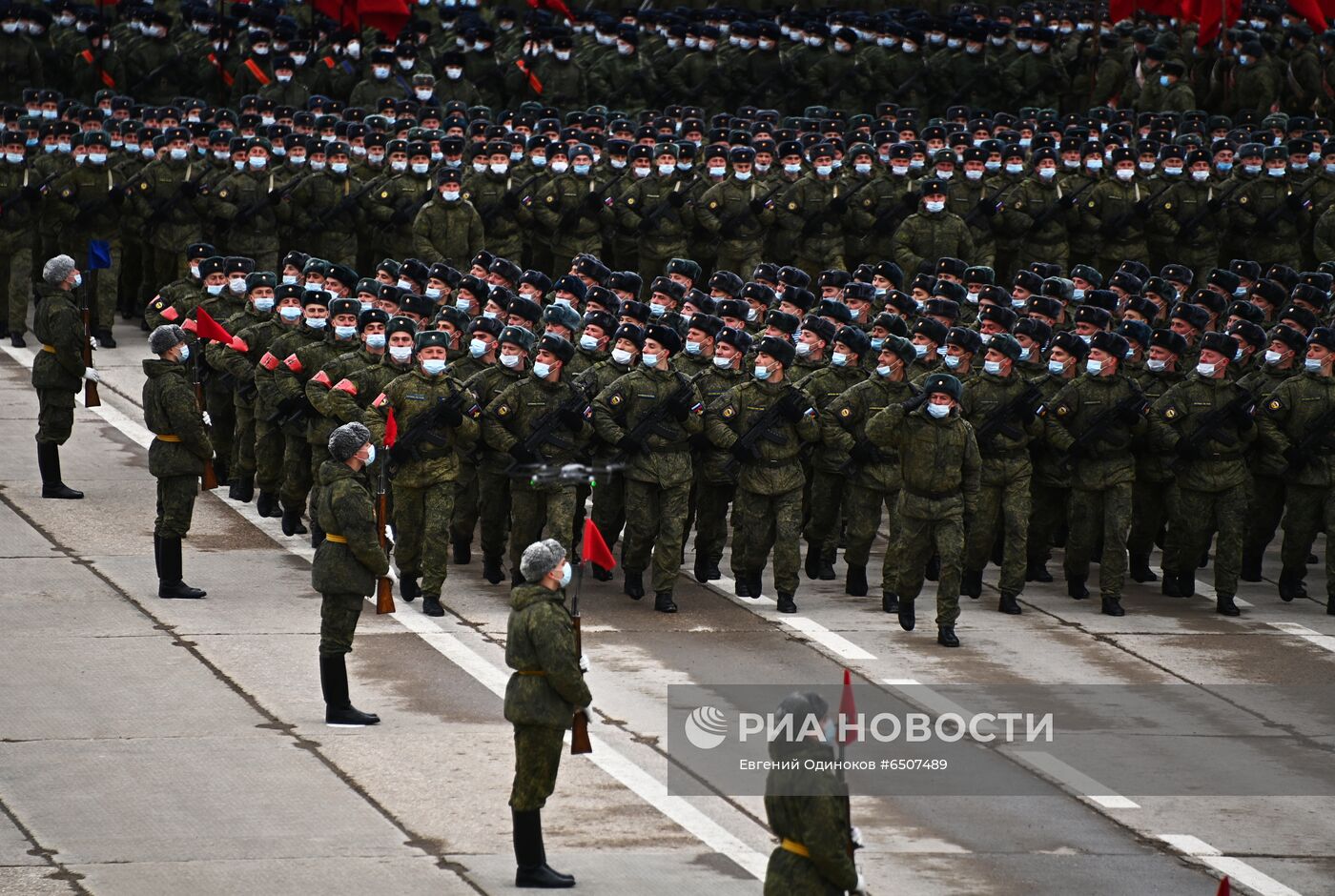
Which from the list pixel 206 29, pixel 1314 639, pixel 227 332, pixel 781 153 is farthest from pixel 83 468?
pixel 206 29

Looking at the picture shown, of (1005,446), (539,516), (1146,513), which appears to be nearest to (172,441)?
(539,516)

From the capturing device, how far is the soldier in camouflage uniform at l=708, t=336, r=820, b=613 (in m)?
16.4

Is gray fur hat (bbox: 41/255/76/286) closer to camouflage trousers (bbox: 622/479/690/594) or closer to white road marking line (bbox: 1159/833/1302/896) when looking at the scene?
camouflage trousers (bbox: 622/479/690/594)

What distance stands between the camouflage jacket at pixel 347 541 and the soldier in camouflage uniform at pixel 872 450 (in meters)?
4.36

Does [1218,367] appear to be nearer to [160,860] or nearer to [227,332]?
[227,332]

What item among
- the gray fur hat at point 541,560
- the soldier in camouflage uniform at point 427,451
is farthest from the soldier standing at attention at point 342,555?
the soldier in camouflage uniform at point 427,451

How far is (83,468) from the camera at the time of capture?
20.0 m

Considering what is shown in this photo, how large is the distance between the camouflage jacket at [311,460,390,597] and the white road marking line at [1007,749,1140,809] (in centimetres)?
367

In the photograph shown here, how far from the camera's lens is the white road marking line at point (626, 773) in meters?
11.8

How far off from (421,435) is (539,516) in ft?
3.45

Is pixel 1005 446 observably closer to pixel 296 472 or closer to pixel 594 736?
pixel 594 736

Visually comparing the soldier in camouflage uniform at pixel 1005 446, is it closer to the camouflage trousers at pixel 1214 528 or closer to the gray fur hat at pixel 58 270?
the camouflage trousers at pixel 1214 528

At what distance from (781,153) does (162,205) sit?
20.3ft

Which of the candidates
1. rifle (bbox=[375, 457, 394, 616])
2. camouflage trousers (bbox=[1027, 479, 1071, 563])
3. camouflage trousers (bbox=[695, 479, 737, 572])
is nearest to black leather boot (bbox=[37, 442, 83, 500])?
rifle (bbox=[375, 457, 394, 616])
